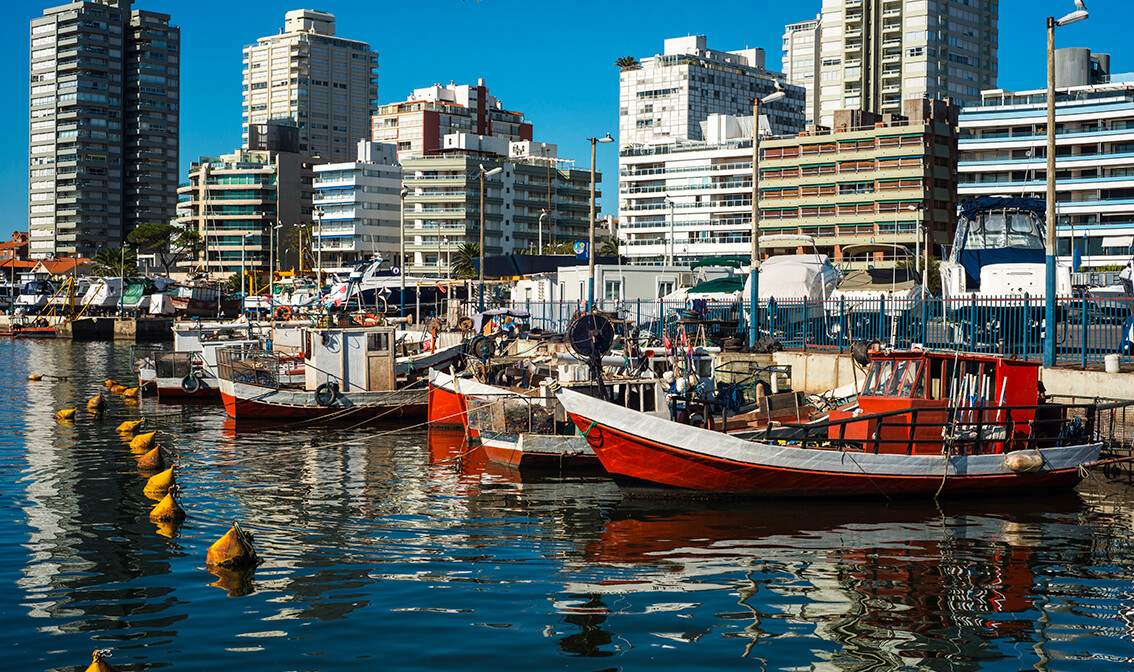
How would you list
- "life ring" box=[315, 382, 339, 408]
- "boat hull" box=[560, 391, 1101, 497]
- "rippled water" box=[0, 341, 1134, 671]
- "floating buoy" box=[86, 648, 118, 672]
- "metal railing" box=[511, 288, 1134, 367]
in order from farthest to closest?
"life ring" box=[315, 382, 339, 408] → "metal railing" box=[511, 288, 1134, 367] → "boat hull" box=[560, 391, 1101, 497] → "rippled water" box=[0, 341, 1134, 671] → "floating buoy" box=[86, 648, 118, 672]

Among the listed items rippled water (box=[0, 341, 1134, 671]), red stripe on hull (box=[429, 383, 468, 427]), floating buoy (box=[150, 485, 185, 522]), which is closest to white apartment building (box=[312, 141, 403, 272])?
red stripe on hull (box=[429, 383, 468, 427])

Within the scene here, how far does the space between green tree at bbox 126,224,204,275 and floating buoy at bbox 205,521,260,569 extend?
14257 cm

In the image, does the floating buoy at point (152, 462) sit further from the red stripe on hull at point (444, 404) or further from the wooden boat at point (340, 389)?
the wooden boat at point (340, 389)

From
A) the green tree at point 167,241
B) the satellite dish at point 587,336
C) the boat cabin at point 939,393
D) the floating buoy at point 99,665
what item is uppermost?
the green tree at point 167,241

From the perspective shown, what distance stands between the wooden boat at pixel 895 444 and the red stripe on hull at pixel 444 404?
8.70 m

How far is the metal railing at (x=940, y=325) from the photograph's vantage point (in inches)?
978

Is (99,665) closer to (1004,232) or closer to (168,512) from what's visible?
(168,512)

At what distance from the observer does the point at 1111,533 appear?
56.3ft

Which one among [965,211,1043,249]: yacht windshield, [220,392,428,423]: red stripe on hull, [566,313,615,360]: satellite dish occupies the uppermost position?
[965,211,1043,249]: yacht windshield

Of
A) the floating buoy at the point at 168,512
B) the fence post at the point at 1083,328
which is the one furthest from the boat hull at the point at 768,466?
the floating buoy at the point at 168,512

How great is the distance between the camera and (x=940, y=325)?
96.9ft

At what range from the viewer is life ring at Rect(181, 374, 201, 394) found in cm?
3812

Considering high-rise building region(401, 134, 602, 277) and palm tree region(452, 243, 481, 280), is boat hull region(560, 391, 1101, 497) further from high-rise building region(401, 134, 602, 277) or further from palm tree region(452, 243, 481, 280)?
high-rise building region(401, 134, 602, 277)

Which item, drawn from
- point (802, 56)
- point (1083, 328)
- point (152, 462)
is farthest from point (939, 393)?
point (802, 56)
